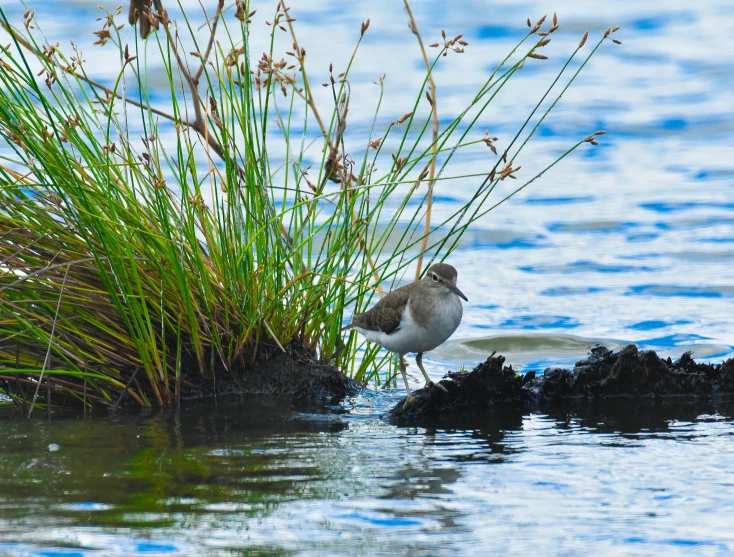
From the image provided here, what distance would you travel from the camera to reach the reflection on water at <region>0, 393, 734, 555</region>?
13.1ft

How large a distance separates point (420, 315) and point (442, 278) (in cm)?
32

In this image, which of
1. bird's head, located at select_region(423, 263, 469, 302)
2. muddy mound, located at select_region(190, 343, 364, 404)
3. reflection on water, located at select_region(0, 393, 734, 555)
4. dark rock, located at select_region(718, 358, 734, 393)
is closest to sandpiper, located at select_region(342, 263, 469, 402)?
bird's head, located at select_region(423, 263, 469, 302)

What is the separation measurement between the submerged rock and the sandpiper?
28cm

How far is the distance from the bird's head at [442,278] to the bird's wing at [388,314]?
0.16 metres

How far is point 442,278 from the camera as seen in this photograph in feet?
20.4

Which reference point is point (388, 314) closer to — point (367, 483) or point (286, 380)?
point (286, 380)

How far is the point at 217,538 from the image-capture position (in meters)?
4.00

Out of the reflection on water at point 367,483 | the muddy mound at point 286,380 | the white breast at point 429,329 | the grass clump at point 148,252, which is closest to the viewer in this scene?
the reflection on water at point 367,483

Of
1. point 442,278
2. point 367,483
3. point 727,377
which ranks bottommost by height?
point 367,483

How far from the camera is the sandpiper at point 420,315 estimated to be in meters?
6.04

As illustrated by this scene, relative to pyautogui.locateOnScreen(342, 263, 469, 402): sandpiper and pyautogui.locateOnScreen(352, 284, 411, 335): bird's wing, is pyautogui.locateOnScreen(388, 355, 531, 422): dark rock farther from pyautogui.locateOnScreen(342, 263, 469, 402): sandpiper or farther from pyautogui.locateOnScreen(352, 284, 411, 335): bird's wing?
pyautogui.locateOnScreen(352, 284, 411, 335): bird's wing

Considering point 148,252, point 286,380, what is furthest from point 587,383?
point 148,252

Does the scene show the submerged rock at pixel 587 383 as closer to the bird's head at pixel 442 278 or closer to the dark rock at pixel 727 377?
the dark rock at pixel 727 377

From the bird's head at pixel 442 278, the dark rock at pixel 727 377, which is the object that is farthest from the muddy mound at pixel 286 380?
the dark rock at pixel 727 377
